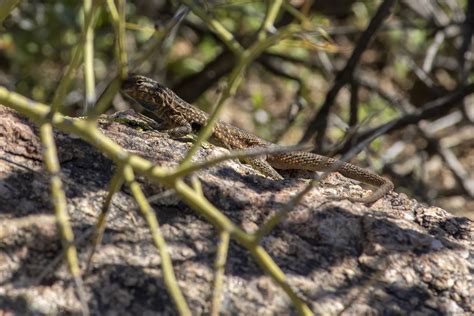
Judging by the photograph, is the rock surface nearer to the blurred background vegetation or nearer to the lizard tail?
the lizard tail

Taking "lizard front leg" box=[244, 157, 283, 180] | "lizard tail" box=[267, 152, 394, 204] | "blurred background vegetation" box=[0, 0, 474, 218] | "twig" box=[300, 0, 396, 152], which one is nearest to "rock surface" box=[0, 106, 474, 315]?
"lizard front leg" box=[244, 157, 283, 180]

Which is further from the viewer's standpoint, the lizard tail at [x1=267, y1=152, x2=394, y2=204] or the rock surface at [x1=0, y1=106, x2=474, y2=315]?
the lizard tail at [x1=267, y1=152, x2=394, y2=204]

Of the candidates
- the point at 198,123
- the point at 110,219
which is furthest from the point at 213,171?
the point at 198,123

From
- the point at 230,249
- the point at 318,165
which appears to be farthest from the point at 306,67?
the point at 230,249

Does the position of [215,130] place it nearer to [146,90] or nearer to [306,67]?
[146,90]

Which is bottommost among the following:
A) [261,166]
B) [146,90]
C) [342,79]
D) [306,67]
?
[261,166]

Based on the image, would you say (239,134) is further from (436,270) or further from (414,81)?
(414,81)

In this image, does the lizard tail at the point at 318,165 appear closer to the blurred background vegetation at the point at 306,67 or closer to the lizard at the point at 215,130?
the lizard at the point at 215,130
